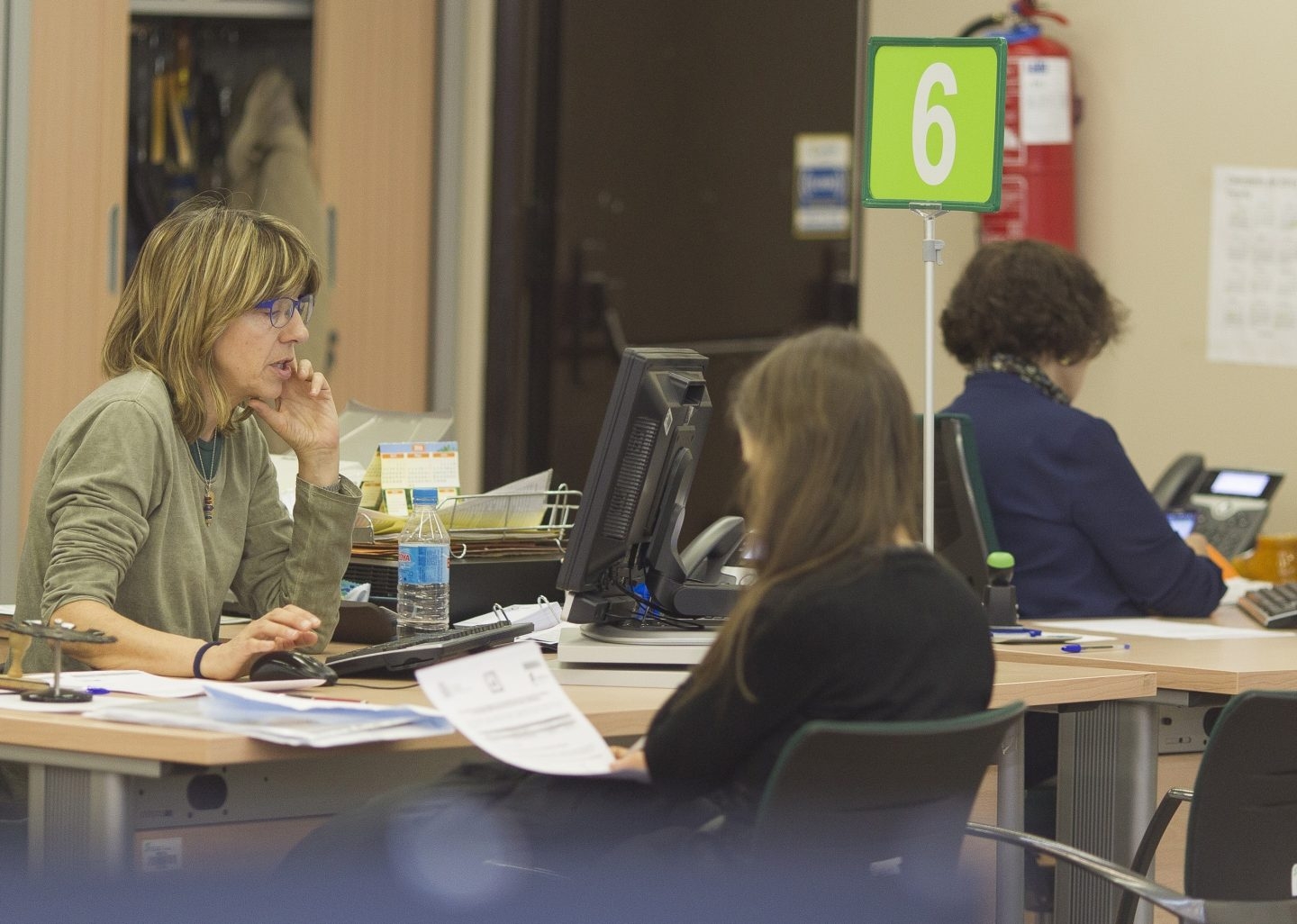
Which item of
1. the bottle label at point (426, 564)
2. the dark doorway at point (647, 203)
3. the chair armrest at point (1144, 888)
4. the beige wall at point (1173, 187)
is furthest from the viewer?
the dark doorway at point (647, 203)

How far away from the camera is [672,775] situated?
169cm

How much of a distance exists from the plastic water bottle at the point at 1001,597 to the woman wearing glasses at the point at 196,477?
3.46 ft

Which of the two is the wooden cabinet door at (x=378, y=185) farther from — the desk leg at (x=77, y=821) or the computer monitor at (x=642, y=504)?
the desk leg at (x=77, y=821)

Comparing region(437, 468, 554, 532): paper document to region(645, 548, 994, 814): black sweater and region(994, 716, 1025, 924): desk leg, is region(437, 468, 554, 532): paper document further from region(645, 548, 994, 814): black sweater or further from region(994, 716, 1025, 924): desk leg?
region(645, 548, 994, 814): black sweater

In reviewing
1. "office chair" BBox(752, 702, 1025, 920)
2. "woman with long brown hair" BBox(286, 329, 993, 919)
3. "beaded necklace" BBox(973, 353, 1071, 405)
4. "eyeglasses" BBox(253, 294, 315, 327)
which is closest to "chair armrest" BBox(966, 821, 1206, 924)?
"office chair" BBox(752, 702, 1025, 920)

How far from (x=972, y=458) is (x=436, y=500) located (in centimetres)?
94

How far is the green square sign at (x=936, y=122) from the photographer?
2764 mm

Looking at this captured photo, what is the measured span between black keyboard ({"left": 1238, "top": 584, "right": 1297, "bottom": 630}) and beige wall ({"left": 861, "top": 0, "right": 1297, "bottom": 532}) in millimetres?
1168

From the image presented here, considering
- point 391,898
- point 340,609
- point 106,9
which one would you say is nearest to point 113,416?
point 340,609

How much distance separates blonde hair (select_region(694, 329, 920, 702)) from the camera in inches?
65.2

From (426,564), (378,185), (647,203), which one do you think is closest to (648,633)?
(426,564)

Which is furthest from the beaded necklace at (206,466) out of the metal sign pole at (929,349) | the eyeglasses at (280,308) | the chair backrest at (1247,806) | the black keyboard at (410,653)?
the chair backrest at (1247,806)

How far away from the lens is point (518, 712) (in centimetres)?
179

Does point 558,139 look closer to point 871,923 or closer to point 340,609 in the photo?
point 340,609
